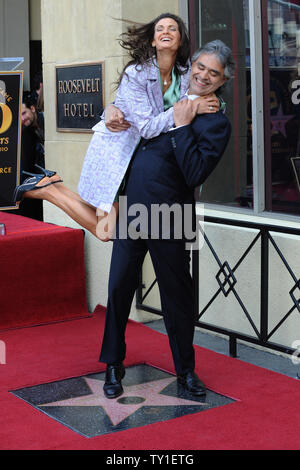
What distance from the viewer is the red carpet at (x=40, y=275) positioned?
5.57m

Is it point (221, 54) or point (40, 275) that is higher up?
point (221, 54)

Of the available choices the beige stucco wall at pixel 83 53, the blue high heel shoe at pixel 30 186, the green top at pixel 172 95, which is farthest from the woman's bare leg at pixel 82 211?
the beige stucco wall at pixel 83 53

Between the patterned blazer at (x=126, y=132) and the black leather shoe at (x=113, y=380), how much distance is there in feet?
2.81

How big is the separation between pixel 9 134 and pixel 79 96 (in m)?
0.83

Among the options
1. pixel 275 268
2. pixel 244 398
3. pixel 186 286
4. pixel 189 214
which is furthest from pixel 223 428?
pixel 275 268

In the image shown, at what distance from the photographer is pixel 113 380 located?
14.0 feet

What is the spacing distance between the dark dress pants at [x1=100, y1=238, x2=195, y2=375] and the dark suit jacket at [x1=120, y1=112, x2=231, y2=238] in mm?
146

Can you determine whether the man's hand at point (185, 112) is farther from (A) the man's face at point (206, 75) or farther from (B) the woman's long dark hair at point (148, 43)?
(B) the woman's long dark hair at point (148, 43)

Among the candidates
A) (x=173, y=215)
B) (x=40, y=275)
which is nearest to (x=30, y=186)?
(x=40, y=275)

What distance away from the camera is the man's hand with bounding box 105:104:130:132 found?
4.10 m

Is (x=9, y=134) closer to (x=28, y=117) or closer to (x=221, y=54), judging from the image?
(x=28, y=117)

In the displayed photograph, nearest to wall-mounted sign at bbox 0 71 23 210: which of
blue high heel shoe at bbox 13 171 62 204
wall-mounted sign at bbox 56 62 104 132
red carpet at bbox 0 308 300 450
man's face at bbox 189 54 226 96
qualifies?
blue high heel shoe at bbox 13 171 62 204

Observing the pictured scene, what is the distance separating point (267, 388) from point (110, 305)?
0.98 metres

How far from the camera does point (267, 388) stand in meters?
4.35
